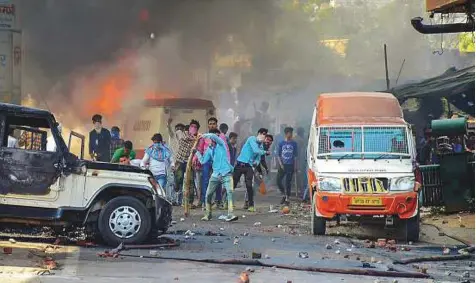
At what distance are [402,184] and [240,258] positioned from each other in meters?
3.14

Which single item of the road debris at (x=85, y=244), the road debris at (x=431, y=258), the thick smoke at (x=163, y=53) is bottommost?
the road debris at (x=431, y=258)

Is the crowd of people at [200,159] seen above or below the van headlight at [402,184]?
above

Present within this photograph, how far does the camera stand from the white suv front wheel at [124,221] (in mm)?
9484

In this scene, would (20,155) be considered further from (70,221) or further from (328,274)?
(328,274)

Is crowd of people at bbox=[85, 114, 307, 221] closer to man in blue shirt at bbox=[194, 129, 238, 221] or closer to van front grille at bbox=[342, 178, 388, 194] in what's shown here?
man in blue shirt at bbox=[194, 129, 238, 221]

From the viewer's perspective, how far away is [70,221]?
373 inches

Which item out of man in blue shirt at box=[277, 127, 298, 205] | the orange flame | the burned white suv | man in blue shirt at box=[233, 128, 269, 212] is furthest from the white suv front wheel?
the orange flame

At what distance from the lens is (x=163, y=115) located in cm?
2206

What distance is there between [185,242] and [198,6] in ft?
62.4

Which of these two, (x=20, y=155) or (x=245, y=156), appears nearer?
(x=20, y=155)

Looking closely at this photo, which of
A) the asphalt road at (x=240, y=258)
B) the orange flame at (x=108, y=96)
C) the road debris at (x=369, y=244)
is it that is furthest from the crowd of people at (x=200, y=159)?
the orange flame at (x=108, y=96)

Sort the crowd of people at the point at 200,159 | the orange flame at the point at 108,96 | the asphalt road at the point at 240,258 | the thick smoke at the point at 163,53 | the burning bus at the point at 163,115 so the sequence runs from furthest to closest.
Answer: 1. the orange flame at the point at 108,96
2. the thick smoke at the point at 163,53
3. the burning bus at the point at 163,115
4. the crowd of people at the point at 200,159
5. the asphalt road at the point at 240,258

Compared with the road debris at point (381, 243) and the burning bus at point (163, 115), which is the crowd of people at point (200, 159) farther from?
the burning bus at point (163, 115)

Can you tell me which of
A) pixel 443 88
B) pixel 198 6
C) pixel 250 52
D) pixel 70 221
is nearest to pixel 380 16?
pixel 250 52
